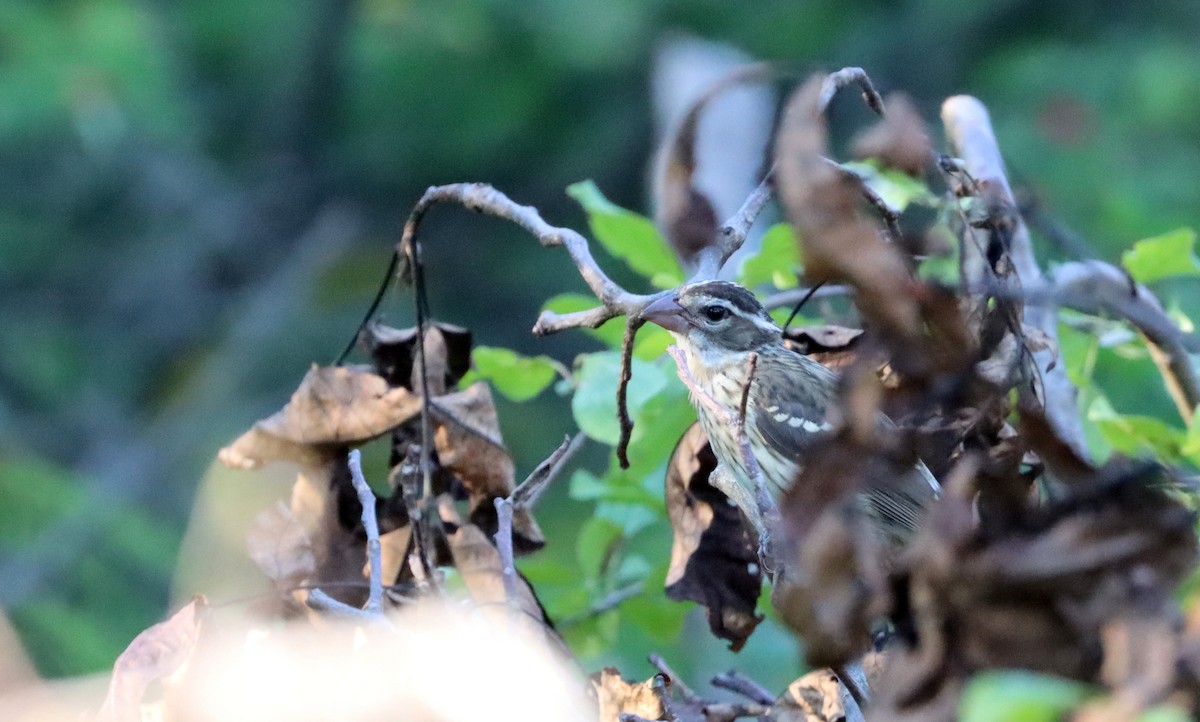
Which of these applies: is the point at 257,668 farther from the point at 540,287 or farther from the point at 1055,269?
the point at 540,287

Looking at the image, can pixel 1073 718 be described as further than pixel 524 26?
No

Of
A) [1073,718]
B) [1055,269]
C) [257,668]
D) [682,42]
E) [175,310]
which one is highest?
[1073,718]

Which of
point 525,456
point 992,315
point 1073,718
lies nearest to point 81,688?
point 992,315

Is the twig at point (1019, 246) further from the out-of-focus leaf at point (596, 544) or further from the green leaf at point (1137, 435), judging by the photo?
the out-of-focus leaf at point (596, 544)

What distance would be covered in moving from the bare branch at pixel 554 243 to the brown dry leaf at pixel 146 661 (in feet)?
1.79

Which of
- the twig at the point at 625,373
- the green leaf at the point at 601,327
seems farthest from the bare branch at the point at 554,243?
the green leaf at the point at 601,327

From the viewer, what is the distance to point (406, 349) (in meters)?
2.00

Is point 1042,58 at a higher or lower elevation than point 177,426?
higher

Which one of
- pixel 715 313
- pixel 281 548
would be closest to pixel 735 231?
pixel 281 548

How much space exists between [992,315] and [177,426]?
7177 millimetres

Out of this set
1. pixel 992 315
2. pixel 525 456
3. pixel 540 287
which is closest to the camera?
pixel 992 315

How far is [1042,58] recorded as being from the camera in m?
7.29

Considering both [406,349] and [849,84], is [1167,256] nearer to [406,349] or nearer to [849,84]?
[849,84]

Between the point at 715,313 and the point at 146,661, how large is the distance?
130 cm
